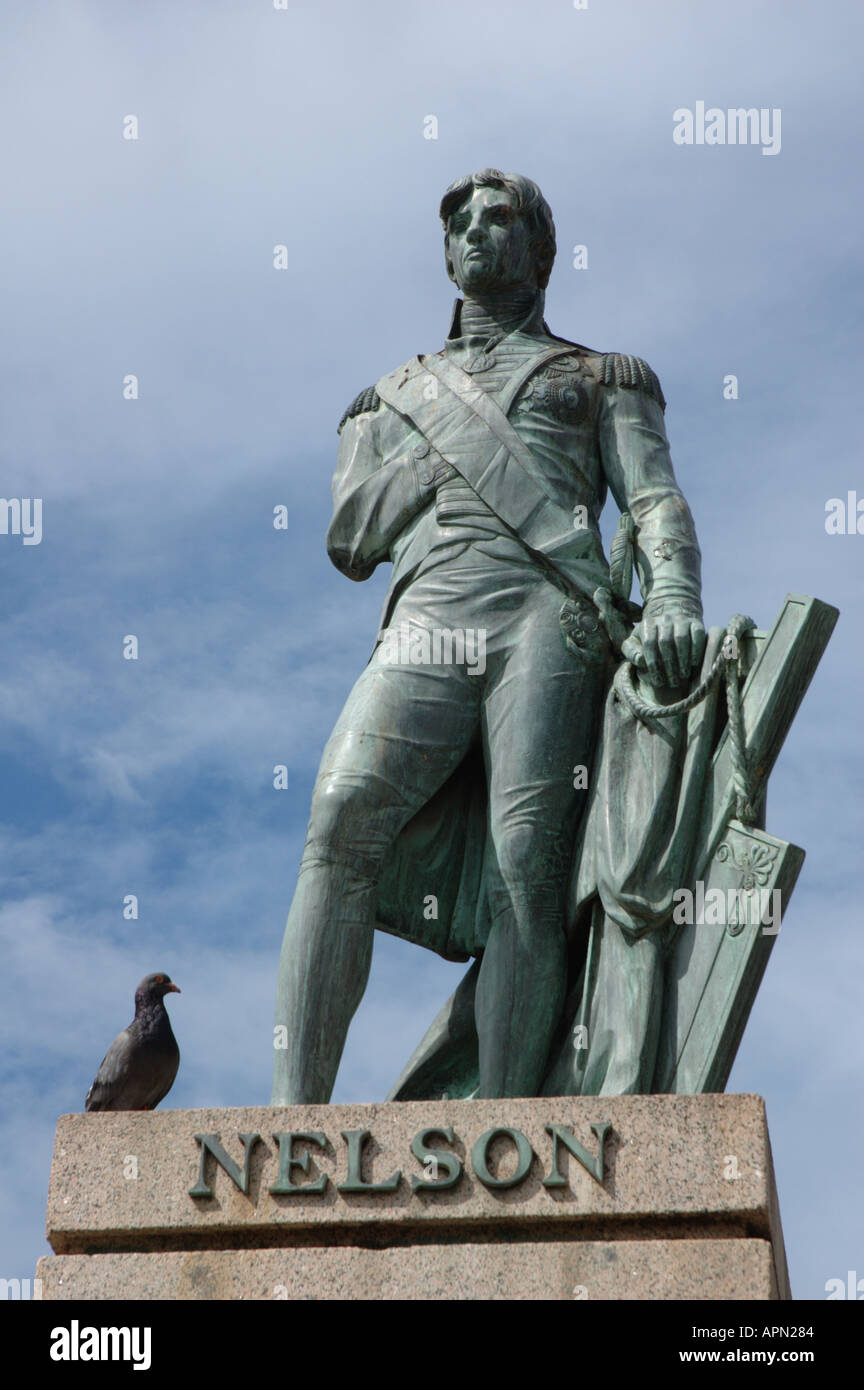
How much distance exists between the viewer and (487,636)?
10266mm

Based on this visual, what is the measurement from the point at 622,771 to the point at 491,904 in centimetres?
80

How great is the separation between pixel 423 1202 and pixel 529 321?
181 inches

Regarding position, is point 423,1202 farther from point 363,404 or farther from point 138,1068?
point 363,404

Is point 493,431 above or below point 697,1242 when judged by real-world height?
above

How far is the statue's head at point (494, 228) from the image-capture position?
11.2 metres

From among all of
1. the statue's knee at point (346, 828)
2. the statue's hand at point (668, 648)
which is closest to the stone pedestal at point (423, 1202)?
the statue's knee at point (346, 828)

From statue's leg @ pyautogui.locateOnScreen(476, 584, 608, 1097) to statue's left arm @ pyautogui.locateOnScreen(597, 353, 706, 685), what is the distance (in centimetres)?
36

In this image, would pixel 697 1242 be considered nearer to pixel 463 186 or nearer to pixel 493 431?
pixel 493 431

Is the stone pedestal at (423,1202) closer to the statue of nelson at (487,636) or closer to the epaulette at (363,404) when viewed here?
the statue of nelson at (487,636)

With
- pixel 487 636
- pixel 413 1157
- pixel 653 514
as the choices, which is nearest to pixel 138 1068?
pixel 413 1157

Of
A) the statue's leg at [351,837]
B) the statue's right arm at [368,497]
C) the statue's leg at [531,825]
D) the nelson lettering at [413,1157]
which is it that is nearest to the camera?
the nelson lettering at [413,1157]

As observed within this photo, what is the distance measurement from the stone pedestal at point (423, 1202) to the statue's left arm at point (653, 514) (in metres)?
2.15

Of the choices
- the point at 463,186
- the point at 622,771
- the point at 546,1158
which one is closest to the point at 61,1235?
the point at 546,1158
